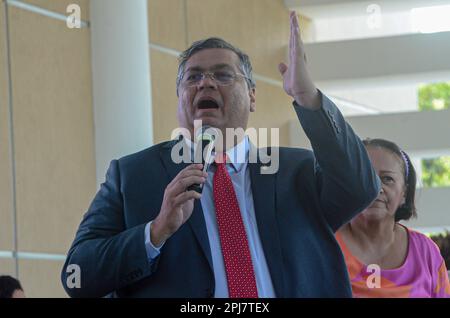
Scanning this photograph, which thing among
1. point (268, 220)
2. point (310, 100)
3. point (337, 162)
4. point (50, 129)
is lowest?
point (268, 220)

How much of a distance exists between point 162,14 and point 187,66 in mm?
2920

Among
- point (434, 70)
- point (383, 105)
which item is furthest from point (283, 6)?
point (383, 105)

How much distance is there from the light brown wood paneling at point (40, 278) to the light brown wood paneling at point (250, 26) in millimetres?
1690

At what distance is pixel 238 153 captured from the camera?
2.36 metres

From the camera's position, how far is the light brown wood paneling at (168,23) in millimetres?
5230

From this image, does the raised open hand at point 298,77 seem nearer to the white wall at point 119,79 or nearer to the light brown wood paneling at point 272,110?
the white wall at point 119,79

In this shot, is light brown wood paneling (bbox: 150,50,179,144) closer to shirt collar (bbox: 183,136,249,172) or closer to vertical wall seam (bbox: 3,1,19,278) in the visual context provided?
vertical wall seam (bbox: 3,1,19,278)

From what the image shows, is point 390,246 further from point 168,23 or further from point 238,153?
point 168,23

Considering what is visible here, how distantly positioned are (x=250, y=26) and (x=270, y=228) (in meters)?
3.98

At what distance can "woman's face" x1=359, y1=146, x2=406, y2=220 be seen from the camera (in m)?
2.92

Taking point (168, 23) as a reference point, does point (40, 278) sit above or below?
below

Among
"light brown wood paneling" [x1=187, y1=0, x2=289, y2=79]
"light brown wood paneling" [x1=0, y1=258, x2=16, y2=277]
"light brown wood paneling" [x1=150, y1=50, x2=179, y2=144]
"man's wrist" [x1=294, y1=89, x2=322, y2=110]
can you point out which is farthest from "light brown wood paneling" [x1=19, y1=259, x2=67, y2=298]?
"man's wrist" [x1=294, y1=89, x2=322, y2=110]

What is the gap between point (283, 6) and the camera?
631cm

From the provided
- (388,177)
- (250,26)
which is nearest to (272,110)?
(250,26)
